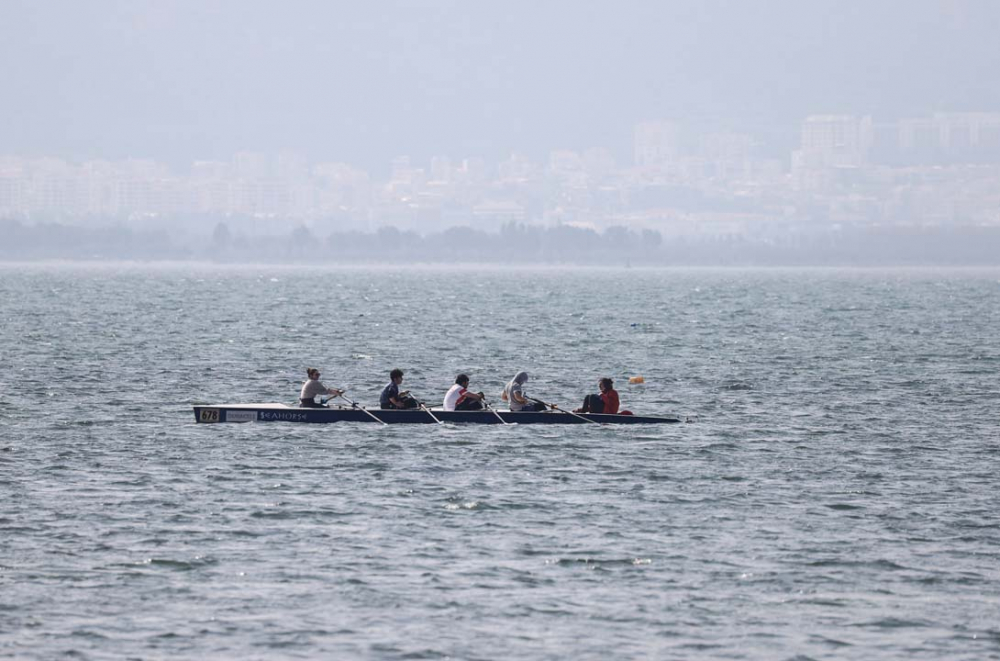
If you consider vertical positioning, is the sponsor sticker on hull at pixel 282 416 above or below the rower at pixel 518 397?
below

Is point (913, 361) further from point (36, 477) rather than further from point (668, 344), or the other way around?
point (36, 477)

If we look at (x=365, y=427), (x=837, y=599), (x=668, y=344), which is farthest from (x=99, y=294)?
(x=837, y=599)

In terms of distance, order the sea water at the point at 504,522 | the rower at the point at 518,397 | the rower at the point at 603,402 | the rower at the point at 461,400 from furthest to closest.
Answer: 1. the rower at the point at 603,402
2. the rower at the point at 461,400
3. the rower at the point at 518,397
4. the sea water at the point at 504,522

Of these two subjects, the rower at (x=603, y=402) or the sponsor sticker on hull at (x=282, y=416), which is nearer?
the sponsor sticker on hull at (x=282, y=416)

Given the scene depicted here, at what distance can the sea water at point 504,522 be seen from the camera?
78.3 feet

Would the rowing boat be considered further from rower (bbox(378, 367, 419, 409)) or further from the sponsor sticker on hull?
rower (bbox(378, 367, 419, 409))

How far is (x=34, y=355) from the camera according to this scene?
7100cm

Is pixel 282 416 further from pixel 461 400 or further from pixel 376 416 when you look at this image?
pixel 461 400

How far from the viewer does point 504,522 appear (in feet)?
102

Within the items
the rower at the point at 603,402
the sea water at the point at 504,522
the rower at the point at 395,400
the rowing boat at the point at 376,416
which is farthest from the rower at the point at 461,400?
the rower at the point at 603,402

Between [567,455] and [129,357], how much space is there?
35.3 meters

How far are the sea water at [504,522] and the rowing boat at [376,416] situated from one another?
0.38m

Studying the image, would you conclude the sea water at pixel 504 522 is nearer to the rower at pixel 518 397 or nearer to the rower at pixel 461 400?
the rower at pixel 461 400

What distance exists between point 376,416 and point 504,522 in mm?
13929
